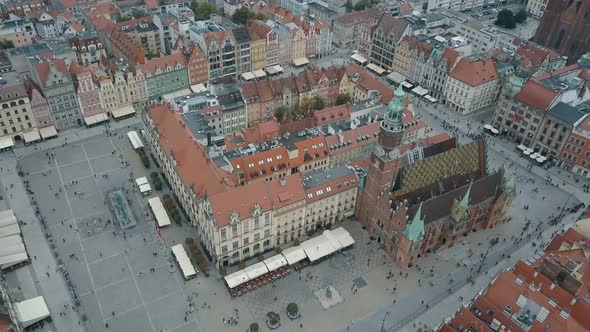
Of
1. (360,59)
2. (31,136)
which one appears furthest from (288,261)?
(360,59)

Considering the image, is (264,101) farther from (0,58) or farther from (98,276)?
(0,58)

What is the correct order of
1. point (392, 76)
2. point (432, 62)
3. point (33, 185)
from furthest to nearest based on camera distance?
point (392, 76) → point (432, 62) → point (33, 185)

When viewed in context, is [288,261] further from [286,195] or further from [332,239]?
[286,195]

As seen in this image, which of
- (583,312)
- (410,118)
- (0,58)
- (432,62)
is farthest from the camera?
(432,62)

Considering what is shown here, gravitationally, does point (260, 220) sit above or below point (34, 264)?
above

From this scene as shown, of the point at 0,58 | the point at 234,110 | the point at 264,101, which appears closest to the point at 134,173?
the point at 234,110
